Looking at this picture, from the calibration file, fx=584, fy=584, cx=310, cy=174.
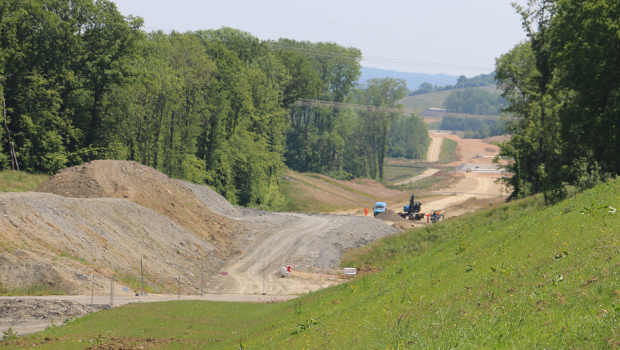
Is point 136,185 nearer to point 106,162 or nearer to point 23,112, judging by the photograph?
point 106,162

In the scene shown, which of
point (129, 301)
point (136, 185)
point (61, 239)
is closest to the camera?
point (129, 301)

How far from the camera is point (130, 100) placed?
6800 cm

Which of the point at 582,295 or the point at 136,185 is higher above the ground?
the point at 582,295

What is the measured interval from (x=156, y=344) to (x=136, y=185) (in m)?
35.6

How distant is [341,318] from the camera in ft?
57.0

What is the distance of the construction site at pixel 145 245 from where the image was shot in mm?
31859

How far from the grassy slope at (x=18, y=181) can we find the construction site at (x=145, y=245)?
12.8 ft

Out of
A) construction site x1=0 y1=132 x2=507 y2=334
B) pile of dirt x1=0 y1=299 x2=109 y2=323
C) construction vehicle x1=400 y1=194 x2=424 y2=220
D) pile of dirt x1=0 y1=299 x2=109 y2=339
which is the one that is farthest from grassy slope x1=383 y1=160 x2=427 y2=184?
pile of dirt x1=0 y1=299 x2=109 y2=339

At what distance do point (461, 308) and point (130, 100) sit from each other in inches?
2382

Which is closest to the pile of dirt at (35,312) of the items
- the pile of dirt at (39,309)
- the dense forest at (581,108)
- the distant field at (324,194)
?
the pile of dirt at (39,309)

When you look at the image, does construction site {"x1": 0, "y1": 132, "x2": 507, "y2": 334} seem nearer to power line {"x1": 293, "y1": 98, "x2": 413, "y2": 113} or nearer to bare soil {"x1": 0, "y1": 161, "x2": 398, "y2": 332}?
bare soil {"x1": 0, "y1": 161, "x2": 398, "y2": 332}

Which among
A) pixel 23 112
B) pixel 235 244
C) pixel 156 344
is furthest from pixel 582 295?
pixel 23 112

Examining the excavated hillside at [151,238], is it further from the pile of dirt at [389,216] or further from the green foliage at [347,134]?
the green foliage at [347,134]

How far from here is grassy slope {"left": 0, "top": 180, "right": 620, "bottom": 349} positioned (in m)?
10.9
